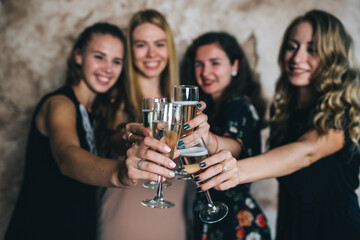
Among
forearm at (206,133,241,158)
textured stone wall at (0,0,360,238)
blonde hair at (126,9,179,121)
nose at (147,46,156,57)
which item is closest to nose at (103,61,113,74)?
blonde hair at (126,9,179,121)

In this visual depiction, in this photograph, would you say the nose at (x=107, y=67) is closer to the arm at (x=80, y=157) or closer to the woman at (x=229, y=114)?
the arm at (x=80, y=157)

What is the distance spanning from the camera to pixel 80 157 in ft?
4.02

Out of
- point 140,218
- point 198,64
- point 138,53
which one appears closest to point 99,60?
point 138,53

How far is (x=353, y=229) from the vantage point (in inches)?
60.5

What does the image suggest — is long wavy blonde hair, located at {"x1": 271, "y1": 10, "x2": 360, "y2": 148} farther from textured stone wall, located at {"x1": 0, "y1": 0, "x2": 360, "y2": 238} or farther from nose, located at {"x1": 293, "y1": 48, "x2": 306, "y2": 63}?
textured stone wall, located at {"x1": 0, "y1": 0, "x2": 360, "y2": 238}

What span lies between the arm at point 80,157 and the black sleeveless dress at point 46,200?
84 mm

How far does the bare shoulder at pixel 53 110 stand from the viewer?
156 centimetres

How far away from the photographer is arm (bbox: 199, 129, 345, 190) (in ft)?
3.00

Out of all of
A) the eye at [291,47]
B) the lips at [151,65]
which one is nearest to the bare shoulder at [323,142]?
the eye at [291,47]

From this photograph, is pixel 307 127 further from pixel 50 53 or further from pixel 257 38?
pixel 50 53

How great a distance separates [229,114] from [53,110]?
951mm

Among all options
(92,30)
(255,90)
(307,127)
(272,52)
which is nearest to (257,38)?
(272,52)

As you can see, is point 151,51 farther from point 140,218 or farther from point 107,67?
point 140,218

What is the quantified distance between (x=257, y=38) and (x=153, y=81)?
1.11m
